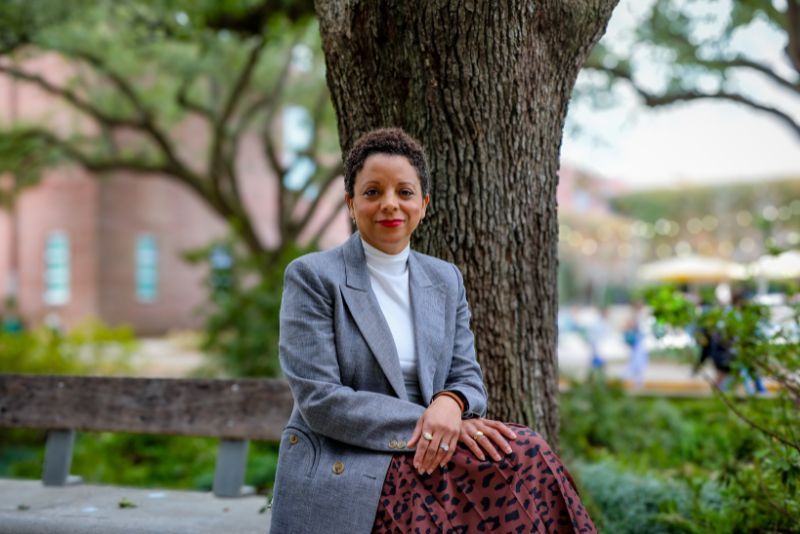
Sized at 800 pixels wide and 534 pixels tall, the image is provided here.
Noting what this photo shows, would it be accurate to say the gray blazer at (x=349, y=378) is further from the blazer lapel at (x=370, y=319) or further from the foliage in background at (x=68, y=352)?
the foliage in background at (x=68, y=352)

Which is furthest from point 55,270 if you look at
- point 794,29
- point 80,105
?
point 794,29

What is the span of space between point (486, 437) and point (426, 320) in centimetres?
51

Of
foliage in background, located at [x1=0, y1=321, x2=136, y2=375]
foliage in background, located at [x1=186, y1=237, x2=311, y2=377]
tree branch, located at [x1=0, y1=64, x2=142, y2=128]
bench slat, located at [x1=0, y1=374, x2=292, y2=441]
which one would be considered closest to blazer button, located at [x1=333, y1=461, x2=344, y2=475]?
bench slat, located at [x1=0, y1=374, x2=292, y2=441]

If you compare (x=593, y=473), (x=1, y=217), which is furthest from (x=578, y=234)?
(x=593, y=473)

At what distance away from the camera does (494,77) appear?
3580 mm

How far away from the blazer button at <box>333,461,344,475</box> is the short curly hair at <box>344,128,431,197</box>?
94 cm

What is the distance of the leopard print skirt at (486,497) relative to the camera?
250cm

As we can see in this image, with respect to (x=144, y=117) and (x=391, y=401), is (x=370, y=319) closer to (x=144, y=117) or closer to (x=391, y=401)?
(x=391, y=401)

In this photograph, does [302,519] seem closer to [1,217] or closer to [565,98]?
[565,98]

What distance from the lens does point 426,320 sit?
2.92 m

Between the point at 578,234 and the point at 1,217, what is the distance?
29971mm

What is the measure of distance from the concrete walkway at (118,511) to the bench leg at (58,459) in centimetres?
6

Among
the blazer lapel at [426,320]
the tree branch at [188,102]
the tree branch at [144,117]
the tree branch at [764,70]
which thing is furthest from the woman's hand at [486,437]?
the tree branch at [188,102]

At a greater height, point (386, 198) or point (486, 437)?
point (386, 198)
